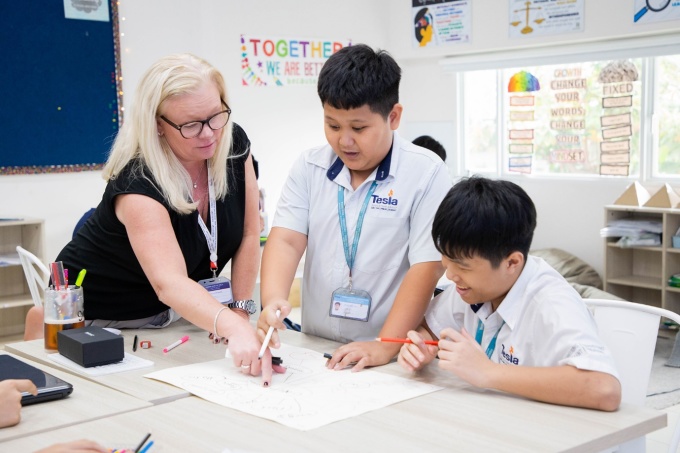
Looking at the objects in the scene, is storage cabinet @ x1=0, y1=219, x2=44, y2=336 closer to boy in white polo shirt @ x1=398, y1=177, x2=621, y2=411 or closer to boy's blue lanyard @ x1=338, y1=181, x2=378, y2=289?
boy's blue lanyard @ x1=338, y1=181, x2=378, y2=289

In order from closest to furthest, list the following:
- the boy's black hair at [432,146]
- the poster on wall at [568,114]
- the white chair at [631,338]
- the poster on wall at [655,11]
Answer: the white chair at [631,338], the boy's black hair at [432,146], the poster on wall at [655,11], the poster on wall at [568,114]

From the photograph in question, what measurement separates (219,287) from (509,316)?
86cm

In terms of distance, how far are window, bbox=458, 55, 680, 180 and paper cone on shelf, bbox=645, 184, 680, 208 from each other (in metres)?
0.55

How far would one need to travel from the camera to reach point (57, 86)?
5.61 m

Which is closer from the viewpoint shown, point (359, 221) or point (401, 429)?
point (401, 429)

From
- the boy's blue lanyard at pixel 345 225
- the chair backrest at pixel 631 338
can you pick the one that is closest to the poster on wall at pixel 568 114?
the chair backrest at pixel 631 338

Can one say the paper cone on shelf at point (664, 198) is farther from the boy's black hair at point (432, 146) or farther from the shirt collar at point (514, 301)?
the shirt collar at point (514, 301)

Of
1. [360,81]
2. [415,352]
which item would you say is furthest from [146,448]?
[360,81]

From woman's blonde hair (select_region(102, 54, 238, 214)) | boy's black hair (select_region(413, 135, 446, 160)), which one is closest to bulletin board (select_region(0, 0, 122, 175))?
boy's black hair (select_region(413, 135, 446, 160))

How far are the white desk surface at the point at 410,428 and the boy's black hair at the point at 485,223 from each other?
0.31m

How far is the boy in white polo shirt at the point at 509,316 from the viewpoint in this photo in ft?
5.16

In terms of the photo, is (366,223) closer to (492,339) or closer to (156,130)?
(492,339)

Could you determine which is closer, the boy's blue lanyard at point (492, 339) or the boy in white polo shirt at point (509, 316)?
the boy in white polo shirt at point (509, 316)

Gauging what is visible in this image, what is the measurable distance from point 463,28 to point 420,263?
5.32m
